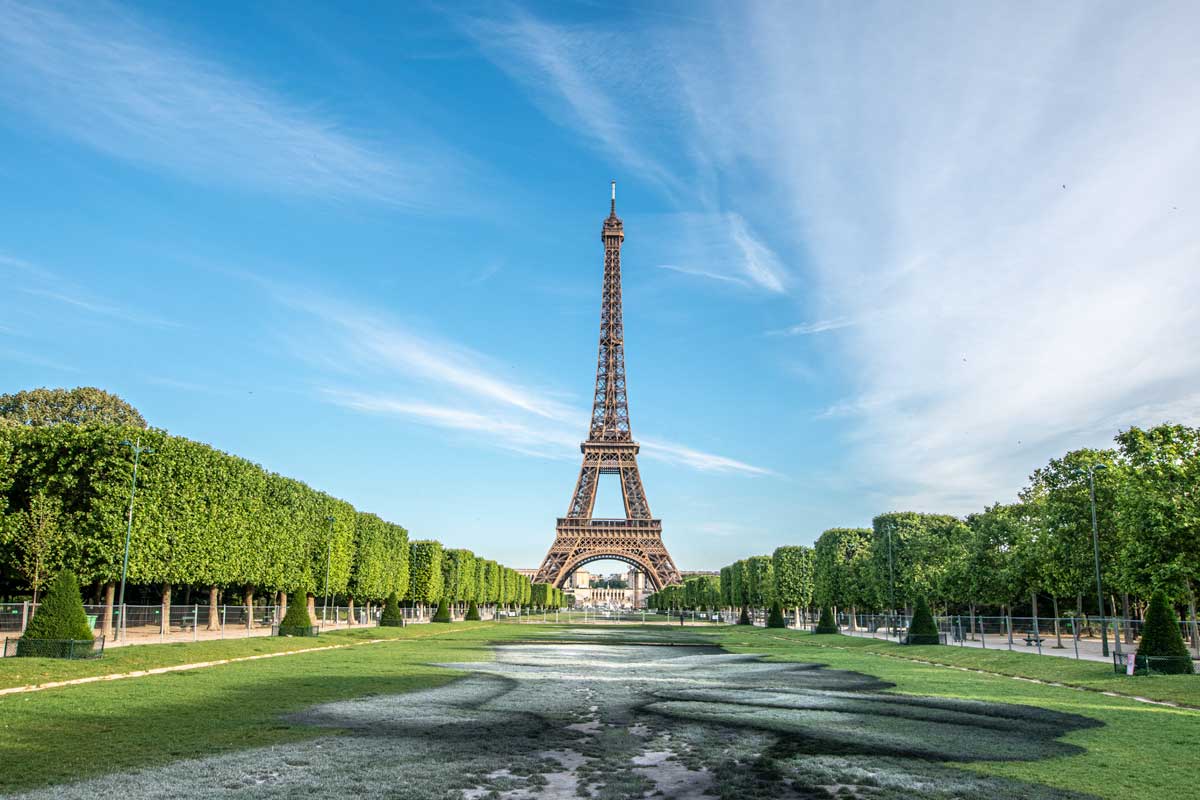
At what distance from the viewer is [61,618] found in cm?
2570

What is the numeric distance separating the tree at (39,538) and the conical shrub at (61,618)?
12.9 metres

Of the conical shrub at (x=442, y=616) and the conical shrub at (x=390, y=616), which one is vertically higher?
the conical shrub at (x=390, y=616)

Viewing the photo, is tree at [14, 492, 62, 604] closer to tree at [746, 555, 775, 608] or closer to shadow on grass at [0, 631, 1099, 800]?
shadow on grass at [0, 631, 1099, 800]

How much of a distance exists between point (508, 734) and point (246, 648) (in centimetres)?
2288

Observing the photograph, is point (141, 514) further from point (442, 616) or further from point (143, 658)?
point (442, 616)

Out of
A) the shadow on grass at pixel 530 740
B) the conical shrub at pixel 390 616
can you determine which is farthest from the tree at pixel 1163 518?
the conical shrub at pixel 390 616

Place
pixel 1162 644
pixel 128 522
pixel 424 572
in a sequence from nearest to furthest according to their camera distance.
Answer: pixel 1162 644, pixel 128 522, pixel 424 572

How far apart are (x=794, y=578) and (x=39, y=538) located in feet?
201

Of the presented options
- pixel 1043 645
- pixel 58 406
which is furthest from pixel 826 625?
pixel 58 406

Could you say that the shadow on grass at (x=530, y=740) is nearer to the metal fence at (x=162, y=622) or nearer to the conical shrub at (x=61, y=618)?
the conical shrub at (x=61, y=618)

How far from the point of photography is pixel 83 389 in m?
74.1

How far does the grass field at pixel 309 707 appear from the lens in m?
11.5

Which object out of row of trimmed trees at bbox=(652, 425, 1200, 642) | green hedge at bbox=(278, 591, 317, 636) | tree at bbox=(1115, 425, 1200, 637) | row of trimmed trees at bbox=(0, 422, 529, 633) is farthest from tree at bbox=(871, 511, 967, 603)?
row of trimmed trees at bbox=(0, 422, 529, 633)

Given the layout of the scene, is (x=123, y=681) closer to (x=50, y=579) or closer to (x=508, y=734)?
(x=508, y=734)
